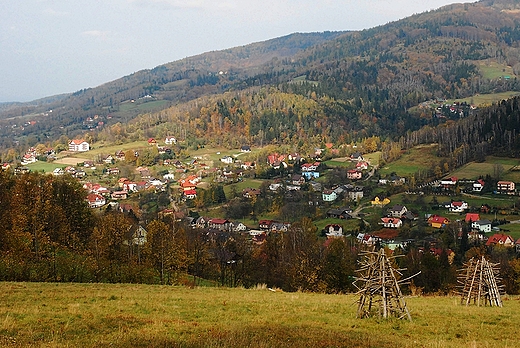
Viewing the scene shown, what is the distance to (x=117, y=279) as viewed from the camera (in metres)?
25.3

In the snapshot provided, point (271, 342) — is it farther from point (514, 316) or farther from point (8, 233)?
point (8, 233)

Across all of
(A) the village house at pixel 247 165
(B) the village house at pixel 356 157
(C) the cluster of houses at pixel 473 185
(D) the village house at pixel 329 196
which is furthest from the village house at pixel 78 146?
(C) the cluster of houses at pixel 473 185

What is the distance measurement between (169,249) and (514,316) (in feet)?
73.4

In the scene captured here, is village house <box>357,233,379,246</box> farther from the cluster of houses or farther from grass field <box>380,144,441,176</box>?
grass field <box>380,144,441,176</box>

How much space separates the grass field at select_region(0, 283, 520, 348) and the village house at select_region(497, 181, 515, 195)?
7102 cm

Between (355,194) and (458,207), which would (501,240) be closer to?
(458,207)

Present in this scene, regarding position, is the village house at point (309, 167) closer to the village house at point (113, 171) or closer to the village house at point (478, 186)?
the village house at point (478, 186)

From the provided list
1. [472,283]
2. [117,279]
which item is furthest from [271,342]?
[117,279]

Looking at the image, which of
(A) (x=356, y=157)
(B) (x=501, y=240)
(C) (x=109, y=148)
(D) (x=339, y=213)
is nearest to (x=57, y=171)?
(C) (x=109, y=148)

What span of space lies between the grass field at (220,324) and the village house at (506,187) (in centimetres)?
7102

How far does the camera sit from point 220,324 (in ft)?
37.2

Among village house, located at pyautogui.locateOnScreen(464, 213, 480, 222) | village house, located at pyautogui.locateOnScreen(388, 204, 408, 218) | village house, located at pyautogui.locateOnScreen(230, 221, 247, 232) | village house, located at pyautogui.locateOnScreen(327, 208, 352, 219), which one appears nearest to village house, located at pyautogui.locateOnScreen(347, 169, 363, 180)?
village house, located at pyautogui.locateOnScreen(327, 208, 352, 219)

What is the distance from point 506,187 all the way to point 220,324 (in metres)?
80.8

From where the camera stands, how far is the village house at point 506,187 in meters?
78.5
